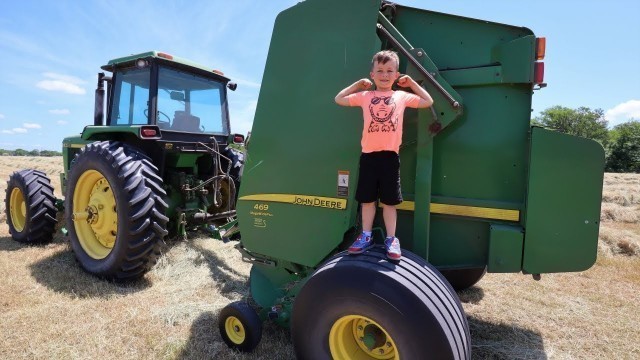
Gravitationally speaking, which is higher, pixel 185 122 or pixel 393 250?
pixel 185 122

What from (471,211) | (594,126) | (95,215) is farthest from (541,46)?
(594,126)

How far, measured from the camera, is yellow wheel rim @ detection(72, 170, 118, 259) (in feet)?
13.9

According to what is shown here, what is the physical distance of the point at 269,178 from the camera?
2793mm

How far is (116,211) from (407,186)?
9.93ft

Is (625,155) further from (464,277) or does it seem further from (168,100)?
(168,100)

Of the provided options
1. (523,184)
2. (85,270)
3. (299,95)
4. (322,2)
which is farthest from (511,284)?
(85,270)

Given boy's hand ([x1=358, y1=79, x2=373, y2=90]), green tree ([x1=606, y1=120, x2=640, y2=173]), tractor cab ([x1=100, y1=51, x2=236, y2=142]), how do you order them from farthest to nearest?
green tree ([x1=606, y1=120, x2=640, y2=173]), tractor cab ([x1=100, y1=51, x2=236, y2=142]), boy's hand ([x1=358, y1=79, x2=373, y2=90])

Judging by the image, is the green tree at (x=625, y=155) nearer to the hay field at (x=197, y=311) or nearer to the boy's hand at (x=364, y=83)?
the hay field at (x=197, y=311)

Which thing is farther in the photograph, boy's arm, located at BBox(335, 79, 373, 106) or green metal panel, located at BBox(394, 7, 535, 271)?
green metal panel, located at BBox(394, 7, 535, 271)

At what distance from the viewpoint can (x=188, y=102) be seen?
5117 mm

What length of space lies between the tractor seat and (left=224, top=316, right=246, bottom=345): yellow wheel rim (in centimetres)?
298

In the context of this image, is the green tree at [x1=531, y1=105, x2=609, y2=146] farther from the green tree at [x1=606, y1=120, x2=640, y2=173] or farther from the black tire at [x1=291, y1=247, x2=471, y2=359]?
the black tire at [x1=291, y1=247, x2=471, y2=359]

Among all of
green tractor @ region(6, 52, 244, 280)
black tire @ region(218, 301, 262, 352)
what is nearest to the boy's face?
black tire @ region(218, 301, 262, 352)

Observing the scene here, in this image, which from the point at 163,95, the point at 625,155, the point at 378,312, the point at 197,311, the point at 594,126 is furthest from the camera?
the point at 594,126
